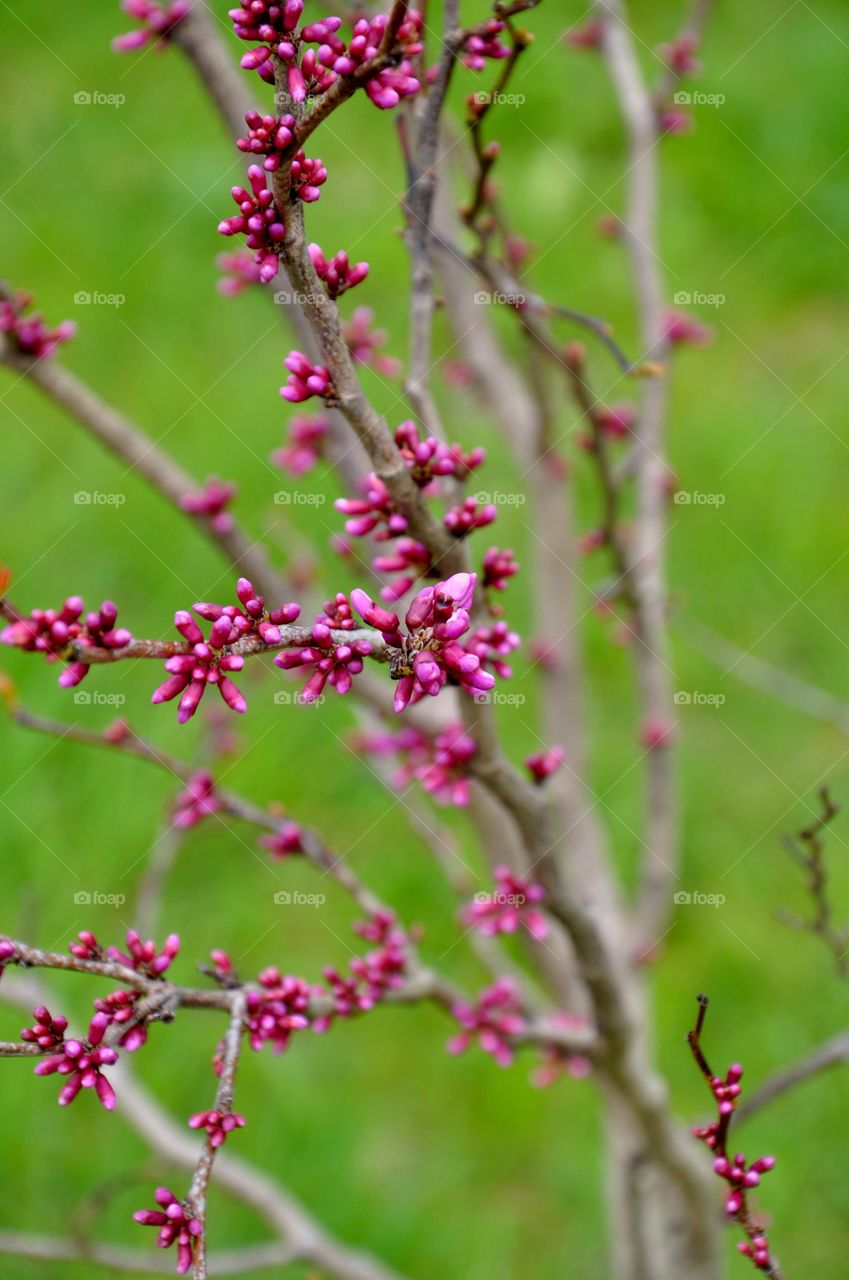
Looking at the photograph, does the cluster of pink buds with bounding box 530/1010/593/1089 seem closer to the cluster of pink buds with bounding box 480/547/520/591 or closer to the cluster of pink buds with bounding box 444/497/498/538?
the cluster of pink buds with bounding box 480/547/520/591

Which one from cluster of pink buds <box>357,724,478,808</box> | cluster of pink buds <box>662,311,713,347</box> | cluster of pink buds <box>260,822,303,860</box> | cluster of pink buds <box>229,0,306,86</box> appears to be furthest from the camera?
cluster of pink buds <box>662,311,713,347</box>

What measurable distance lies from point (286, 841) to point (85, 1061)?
765mm

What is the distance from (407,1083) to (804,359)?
4028mm

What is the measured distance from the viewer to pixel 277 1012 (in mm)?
1702

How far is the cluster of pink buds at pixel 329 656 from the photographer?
129 cm

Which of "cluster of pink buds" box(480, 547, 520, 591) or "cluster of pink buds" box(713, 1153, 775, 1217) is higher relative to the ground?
"cluster of pink buds" box(480, 547, 520, 591)

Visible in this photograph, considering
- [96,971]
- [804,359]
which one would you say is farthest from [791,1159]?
[804,359]

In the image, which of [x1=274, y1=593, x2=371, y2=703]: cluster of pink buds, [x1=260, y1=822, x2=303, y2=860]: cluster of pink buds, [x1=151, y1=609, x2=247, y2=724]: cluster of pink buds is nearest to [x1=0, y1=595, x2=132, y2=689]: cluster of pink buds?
[x1=151, y1=609, x2=247, y2=724]: cluster of pink buds

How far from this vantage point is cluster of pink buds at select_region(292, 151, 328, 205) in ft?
4.23

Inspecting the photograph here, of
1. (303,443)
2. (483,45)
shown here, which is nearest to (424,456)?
(483,45)

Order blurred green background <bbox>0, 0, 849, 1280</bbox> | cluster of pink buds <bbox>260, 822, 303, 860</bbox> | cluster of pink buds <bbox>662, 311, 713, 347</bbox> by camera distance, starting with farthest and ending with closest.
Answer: blurred green background <bbox>0, 0, 849, 1280</bbox>, cluster of pink buds <bbox>662, 311, 713, 347</bbox>, cluster of pink buds <bbox>260, 822, 303, 860</bbox>

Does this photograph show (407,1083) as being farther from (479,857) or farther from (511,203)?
(511,203)

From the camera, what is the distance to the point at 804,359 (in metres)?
5.96

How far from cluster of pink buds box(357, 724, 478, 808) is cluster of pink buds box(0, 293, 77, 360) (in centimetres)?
102
